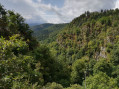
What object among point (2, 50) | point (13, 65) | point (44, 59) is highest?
point (2, 50)

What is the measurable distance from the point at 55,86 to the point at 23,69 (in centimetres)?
686

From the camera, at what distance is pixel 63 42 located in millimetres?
75750

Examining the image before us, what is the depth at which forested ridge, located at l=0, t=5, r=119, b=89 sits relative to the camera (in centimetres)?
277

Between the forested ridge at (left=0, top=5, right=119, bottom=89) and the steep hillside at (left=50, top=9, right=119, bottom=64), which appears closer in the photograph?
the forested ridge at (left=0, top=5, right=119, bottom=89)

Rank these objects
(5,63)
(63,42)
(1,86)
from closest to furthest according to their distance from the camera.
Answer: (1,86) → (5,63) → (63,42)

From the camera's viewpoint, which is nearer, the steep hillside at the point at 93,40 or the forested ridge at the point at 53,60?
the forested ridge at the point at 53,60

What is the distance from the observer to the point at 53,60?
14297mm

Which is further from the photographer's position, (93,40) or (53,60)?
(93,40)

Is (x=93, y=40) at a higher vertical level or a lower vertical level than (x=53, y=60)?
higher

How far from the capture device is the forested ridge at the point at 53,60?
2.77m

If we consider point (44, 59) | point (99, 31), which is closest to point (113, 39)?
point (99, 31)

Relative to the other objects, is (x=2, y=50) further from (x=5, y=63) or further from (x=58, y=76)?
(x=58, y=76)

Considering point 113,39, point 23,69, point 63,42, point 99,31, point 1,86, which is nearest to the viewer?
point 1,86

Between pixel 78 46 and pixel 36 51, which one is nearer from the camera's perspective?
pixel 36 51
